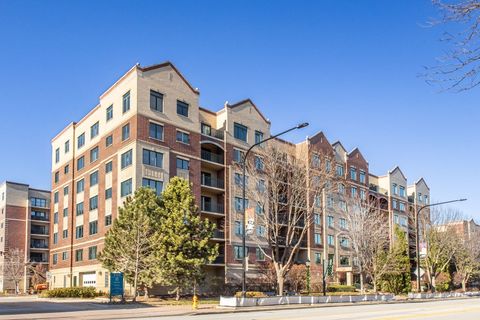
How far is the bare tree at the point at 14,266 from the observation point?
3183 inches

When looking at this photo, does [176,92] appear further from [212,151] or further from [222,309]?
[222,309]

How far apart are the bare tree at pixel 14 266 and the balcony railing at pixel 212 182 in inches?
1596

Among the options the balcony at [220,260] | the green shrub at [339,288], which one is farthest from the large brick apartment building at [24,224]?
the green shrub at [339,288]

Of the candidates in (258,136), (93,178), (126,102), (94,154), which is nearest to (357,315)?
(126,102)

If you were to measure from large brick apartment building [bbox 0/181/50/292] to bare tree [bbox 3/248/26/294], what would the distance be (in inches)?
35.8

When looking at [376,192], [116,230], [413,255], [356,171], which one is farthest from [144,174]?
Result: [413,255]

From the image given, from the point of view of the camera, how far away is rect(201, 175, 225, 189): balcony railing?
5634 centimetres

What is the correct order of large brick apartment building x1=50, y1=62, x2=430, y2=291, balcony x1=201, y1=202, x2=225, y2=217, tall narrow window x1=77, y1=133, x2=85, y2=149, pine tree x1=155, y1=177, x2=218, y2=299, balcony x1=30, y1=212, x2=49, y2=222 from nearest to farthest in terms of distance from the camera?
pine tree x1=155, y1=177, x2=218, y2=299, large brick apartment building x1=50, y1=62, x2=430, y2=291, balcony x1=201, y1=202, x2=225, y2=217, tall narrow window x1=77, y1=133, x2=85, y2=149, balcony x1=30, y1=212, x2=49, y2=222

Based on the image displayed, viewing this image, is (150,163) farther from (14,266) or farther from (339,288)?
(14,266)

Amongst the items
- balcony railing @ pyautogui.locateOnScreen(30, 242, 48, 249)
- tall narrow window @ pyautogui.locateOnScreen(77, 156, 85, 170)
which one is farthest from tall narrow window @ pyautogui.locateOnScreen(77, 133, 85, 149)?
balcony railing @ pyautogui.locateOnScreen(30, 242, 48, 249)

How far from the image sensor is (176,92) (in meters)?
53.0

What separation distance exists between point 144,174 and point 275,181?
13.3 metres

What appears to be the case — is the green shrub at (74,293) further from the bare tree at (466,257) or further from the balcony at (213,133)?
the bare tree at (466,257)

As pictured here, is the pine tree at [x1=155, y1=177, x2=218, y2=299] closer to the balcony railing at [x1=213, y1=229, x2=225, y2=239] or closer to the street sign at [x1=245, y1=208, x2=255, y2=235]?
the balcony railing at [x1=213, y1=229, x2=225, y2=239]
